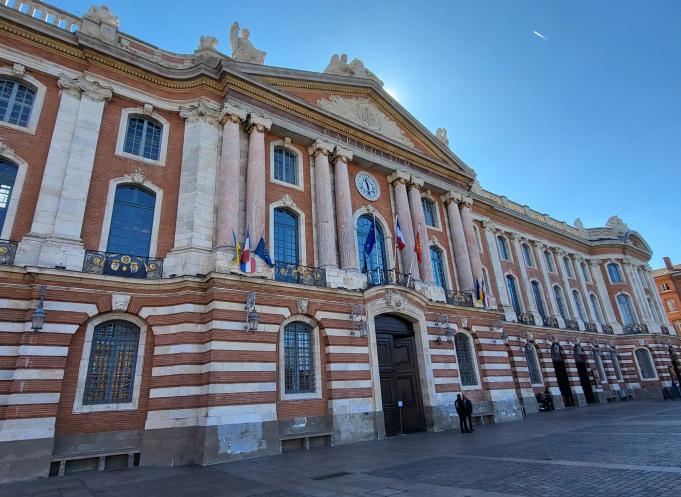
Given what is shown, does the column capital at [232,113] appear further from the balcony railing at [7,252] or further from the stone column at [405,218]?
the stone column at [405,218]

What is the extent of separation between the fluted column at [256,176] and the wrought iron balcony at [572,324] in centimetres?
2778

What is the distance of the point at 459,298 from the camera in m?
21.5

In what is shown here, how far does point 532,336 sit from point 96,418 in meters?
26.6

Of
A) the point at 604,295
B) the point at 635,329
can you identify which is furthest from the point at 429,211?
the point at 635,329

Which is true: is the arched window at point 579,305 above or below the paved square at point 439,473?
above

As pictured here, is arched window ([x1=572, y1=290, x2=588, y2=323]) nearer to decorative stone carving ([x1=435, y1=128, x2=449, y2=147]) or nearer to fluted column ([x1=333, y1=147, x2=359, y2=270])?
decorative stone carving ([x1=435, y1=128, x2=449, y2=147])

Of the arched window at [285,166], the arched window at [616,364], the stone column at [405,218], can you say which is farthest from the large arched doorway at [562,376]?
the arched window at [285,166]

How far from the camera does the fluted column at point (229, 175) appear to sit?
1480 cm

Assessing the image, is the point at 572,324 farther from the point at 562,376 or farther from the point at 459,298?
the point at 459,298

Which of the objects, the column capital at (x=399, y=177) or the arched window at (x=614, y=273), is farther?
the arched window at (x=614, y=273)

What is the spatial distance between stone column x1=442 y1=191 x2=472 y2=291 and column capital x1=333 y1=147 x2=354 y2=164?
7.84 metres

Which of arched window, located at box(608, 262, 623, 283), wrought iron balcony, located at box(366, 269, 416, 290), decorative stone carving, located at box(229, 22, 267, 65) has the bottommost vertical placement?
wrought iron balcony, located at box(366, 269, 416, 290)

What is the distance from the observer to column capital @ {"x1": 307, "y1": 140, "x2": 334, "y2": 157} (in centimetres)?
1925

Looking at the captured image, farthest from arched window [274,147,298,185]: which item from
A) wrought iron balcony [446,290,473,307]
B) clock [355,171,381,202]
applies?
wrought iron balcony [446,290,473,307]
